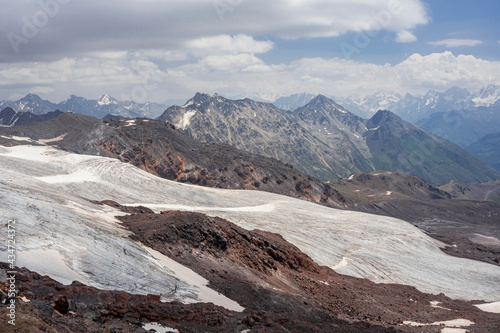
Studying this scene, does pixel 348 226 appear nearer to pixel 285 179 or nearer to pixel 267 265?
pixel 267 265

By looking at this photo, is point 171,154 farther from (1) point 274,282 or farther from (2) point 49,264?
(2) point 49,264

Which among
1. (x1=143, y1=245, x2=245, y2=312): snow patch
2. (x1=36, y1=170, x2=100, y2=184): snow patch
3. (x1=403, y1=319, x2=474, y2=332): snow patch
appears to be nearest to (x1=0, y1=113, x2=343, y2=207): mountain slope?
(x1=36, y1=170, x2=100, y2=184): snow patch

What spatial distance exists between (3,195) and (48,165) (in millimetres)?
55330

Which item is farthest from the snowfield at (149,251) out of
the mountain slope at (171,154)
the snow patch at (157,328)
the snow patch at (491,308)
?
the mountain slope at (171,154)

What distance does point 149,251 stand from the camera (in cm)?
3369

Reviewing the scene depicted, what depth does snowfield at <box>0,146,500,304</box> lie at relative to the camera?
1051 inches

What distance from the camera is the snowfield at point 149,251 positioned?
87.6 feet

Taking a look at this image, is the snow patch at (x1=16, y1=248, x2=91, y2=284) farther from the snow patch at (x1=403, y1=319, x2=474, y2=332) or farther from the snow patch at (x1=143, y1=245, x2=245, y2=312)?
the snow patch at (x1=403, y1=319, x2=474, y2=332)

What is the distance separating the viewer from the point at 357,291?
45.8 meters

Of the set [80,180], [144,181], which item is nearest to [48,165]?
[80,180]

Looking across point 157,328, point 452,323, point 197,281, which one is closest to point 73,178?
point 197,281

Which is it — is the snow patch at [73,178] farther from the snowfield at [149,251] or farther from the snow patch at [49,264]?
the snow patch at [49,264]

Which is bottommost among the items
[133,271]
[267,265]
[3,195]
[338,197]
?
[338,197]

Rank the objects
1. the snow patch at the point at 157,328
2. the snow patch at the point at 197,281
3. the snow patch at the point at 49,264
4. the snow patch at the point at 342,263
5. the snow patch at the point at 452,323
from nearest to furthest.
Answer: the snow patch at the point at 157,328 → the snow patch at the point at 49,264 → the snow patch at the point at 197,281 → the snow patch at the point at 452,323 → the snow patch at the point at 342,263
